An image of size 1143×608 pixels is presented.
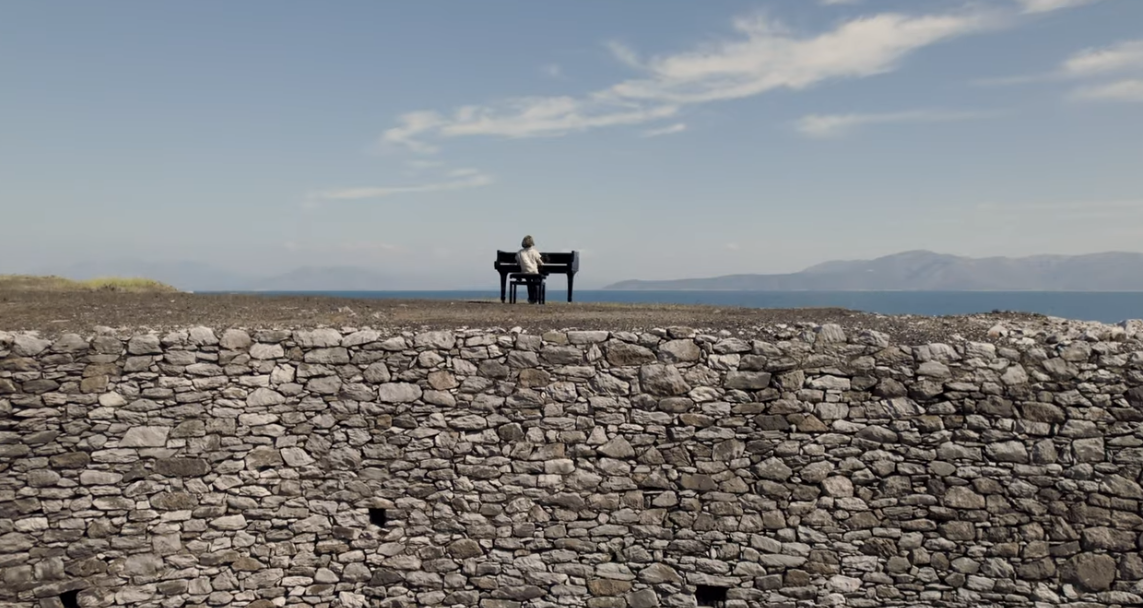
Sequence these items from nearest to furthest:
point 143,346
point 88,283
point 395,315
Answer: point 143,346, point 395,315, point 88,283

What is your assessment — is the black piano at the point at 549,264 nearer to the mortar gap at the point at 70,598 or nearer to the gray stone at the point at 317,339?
the gray stone at the point at 317,339

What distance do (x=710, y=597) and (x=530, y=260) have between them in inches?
279

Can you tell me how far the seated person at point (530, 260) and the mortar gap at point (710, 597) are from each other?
6769 mm

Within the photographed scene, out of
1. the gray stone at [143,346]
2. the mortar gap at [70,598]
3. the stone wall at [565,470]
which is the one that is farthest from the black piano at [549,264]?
the mortar gap at [70,598]

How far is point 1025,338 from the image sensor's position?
8633 millimetres

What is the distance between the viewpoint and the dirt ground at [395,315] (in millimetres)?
9344

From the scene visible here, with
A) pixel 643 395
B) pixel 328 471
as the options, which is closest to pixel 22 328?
pixel 328 471

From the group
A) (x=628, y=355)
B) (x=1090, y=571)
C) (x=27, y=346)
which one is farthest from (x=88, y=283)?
(x=1090, y=571)

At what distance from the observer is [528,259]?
1362 centimetres

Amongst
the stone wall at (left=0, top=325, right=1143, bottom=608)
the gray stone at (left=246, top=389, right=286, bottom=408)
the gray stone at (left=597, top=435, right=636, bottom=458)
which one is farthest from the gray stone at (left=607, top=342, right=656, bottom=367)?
the gray stone at (left=246, top=389, right=286, bottom=408)

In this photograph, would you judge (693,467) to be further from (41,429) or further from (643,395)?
(41,429)

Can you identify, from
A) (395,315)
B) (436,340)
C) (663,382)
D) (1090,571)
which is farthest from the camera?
(395,315)

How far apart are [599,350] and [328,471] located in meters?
3.54

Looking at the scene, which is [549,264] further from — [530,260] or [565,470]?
[565,470]
